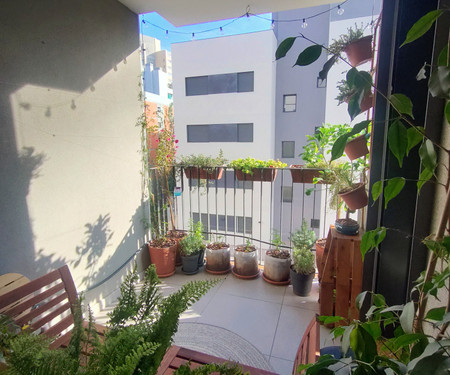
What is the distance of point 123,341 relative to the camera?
2.17 feet

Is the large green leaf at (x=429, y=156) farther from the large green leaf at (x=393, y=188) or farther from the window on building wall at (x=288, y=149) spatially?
the window on building wall at (x=288, y=149)

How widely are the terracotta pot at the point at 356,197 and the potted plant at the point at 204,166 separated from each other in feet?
5.05

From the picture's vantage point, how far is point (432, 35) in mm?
1479

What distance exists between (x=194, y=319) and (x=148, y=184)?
149 centimetres

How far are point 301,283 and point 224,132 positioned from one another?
7.43 m

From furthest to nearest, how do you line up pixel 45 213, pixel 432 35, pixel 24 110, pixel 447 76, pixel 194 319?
pixel 194 319 → pixel 45 213 → pixel 24 110 → pixel 432 35 → pixel 447 76

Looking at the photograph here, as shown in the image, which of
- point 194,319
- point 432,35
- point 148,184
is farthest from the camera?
point 148,184

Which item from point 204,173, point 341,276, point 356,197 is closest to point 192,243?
point 204,173

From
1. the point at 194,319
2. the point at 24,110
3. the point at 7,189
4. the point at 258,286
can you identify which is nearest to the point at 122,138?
the point at 24,110

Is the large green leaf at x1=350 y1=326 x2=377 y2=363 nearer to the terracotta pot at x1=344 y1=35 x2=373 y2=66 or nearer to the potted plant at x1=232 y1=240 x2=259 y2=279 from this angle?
the terracotta pot at x1=344 y1=35 x2=373 y2=66

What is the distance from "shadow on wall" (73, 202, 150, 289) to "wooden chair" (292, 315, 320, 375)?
1932 millimetres

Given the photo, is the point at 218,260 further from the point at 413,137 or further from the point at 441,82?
the point at 441,82

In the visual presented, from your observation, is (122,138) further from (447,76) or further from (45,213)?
(447,76)

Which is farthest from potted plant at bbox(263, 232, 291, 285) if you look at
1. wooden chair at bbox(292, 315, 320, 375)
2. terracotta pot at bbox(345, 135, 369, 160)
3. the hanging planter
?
wooden chair at bbox(292, 315, 320, 375)
